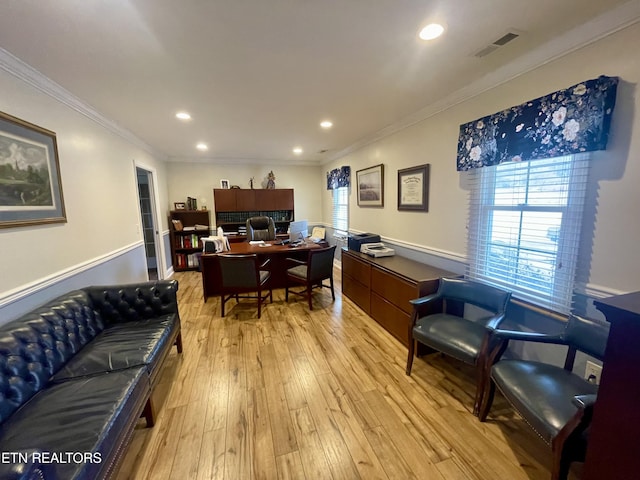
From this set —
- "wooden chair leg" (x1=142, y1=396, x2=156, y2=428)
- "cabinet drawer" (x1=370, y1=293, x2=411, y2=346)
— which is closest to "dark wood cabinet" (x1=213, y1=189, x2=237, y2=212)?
"cabinet drawer" (x1=370, y1=293, x2=411, y2=346)

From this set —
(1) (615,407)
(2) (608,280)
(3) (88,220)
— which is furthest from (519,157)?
(3) (88,220)

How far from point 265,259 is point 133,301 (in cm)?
194

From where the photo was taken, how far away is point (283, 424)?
1.72 m

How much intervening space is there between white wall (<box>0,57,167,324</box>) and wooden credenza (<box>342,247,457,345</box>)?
114 inches

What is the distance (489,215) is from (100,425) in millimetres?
2899

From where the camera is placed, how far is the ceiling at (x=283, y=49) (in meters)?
1.37

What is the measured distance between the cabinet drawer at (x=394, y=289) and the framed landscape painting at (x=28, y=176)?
2.97 m

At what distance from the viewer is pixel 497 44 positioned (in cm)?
171

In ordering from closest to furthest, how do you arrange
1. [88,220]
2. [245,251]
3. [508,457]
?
[508,457]
[88,220]
[245,251]

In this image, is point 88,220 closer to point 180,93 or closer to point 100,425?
point 180,93

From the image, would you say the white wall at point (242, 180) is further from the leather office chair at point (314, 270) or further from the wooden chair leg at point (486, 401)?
the wooden chair leg at point (486, 401)

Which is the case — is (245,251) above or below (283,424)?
above

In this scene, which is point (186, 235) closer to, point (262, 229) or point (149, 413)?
point (262, 229)

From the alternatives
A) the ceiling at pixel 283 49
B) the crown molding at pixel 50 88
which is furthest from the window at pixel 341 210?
the crown molding at pixel 50 88
